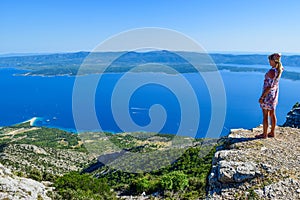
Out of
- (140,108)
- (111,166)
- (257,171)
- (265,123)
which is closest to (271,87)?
(265,123)

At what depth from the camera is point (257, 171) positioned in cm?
628

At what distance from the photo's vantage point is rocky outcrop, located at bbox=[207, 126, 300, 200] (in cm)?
585

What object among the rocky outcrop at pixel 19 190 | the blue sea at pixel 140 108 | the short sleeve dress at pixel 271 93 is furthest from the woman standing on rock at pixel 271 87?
the blue sea at pixel 140 108

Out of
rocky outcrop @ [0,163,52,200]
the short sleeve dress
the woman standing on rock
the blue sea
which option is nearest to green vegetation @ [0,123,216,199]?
rocky outcrop @ [0,163,52,200]

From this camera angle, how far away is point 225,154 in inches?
285

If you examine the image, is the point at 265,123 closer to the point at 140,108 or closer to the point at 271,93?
the point at 271,93

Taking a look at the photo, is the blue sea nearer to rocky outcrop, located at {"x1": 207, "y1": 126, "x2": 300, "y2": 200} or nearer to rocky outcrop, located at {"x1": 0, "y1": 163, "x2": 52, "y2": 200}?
rocky outcrop, located at {"x1": 0, "y1": 163, "x2": 52, "y2": 200}

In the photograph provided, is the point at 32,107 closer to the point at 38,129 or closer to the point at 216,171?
the point at 38,129

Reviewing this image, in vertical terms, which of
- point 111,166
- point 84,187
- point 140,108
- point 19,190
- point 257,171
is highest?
point 140,108

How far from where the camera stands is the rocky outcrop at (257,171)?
19.2 ft

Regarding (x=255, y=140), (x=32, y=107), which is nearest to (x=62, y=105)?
(x=32, y=107)

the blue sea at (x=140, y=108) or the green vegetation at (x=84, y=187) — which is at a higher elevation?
the blue sea at (x=140, y=108)

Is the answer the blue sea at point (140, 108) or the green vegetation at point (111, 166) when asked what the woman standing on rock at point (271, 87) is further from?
the blue sea at point (140, 108)

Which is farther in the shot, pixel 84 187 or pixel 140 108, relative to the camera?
pixel 140 108
